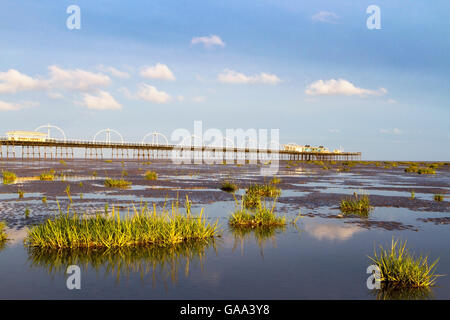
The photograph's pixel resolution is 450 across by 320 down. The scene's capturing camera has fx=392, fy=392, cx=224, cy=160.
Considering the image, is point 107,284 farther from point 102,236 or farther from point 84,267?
point 102,236

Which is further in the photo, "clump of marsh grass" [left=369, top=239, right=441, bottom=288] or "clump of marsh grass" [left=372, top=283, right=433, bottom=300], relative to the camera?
"clump of marsh grass" [left=369, top=239, right=441, bottom=288]

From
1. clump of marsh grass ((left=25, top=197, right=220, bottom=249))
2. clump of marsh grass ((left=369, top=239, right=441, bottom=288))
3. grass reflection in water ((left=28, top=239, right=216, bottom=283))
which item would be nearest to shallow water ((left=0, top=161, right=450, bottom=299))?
grass reflection in water ((left=28, top=239, right=216, bottom=283))

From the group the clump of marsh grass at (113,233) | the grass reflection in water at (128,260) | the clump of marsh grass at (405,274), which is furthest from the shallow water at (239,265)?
the clump of marsh grass at (113,233)

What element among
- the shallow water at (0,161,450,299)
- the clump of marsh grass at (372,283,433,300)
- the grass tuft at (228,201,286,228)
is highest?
the grass tuft at (228,201,286,228)

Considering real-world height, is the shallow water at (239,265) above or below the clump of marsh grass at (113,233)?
below

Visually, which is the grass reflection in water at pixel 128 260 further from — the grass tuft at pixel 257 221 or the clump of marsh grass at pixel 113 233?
the grass tuft at pixel 257 221

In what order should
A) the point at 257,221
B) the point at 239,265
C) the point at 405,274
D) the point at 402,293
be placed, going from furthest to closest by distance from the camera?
the point at 257,221, the point at 239,265, the point at 405,274, the point at 402,293

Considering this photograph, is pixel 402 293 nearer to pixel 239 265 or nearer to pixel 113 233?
pixel 239 265

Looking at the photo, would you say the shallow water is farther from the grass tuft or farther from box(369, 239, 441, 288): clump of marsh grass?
the grass tuft

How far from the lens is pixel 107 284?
8.11 metres

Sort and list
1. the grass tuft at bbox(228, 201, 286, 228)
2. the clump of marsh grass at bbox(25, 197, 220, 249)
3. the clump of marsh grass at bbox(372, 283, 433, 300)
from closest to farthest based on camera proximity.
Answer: the clump of marsh grass at bbox(372, 283, 433, 300) → the clump of marsh grass at bbox(25, 197, 220, 249) → the grass tuft at bbox(228, 201, 286, 228)

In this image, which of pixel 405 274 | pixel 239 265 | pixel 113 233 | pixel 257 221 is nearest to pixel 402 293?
pixel 405 274
